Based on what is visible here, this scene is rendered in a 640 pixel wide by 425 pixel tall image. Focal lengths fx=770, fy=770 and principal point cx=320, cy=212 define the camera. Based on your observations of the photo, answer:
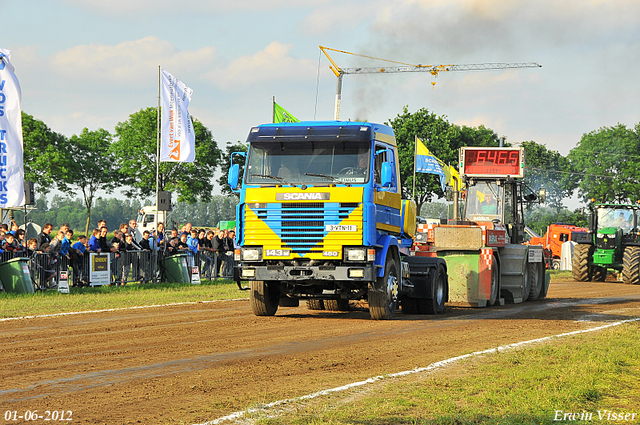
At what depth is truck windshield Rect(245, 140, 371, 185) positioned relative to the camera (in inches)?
537

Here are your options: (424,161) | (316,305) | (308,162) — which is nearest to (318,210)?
(308,162)

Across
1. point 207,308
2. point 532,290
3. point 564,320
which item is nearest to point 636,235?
point 532,290

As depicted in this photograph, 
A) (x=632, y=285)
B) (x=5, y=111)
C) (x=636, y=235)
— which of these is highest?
(x=5, y=111)

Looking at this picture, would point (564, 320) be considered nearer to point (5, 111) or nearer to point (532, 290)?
point (532, 290)

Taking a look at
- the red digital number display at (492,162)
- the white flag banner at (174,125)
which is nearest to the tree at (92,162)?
the white flag banner at (174,125)

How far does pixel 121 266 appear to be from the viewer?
878 inches

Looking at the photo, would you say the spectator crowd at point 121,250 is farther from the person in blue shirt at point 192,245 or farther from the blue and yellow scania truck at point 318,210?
the blue and yellow scania truck at point 318,210

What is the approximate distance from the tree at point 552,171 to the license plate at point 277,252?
8152 cm

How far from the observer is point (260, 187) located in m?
13.8

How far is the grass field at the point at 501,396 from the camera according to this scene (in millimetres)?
6512

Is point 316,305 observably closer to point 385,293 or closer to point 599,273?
point 385,293

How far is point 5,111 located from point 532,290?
571 inches

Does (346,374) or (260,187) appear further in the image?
(260,187)

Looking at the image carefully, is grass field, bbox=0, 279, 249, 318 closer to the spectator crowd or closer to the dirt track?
the spectator crowd
